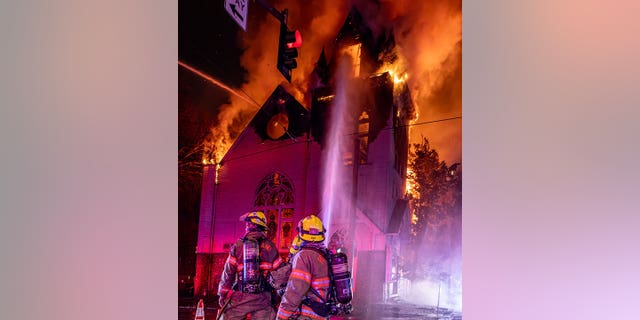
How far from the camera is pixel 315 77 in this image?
3.39 meters

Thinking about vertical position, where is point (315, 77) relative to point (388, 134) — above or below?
above

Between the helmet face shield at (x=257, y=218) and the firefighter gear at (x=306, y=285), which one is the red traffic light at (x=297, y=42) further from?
the firefighter gear at (x=306, y=285)

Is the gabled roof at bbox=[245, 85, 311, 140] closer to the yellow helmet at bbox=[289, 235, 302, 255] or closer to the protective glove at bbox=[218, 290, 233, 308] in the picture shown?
the yellow helmet at bbox=[289, 235, 302, 255]

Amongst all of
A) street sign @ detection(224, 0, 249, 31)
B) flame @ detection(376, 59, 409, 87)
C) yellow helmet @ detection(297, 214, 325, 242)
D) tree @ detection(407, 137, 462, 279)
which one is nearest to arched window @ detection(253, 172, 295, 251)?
yellow helmet @ detection(297, 214, 325, 242)

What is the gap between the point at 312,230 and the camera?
324 cm

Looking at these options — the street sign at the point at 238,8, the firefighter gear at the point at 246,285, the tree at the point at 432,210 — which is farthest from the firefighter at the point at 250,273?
the street sign at the point at 238,8

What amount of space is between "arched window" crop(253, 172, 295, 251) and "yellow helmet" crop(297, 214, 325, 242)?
11 cm

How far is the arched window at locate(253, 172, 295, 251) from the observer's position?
11.1 ft
